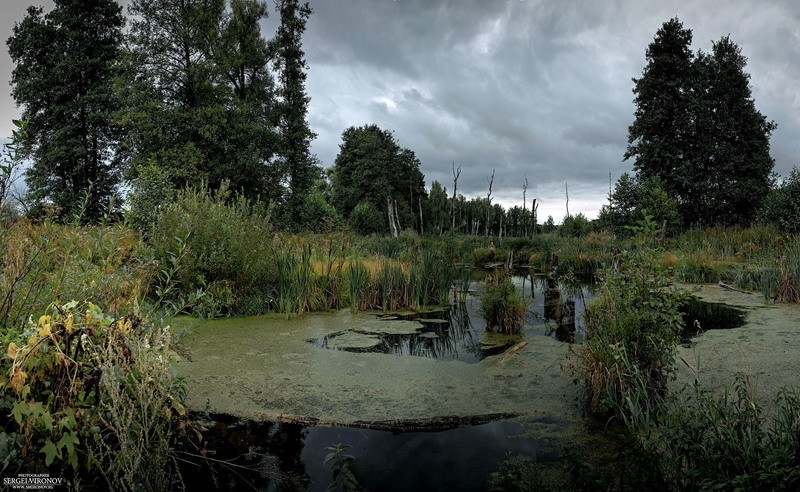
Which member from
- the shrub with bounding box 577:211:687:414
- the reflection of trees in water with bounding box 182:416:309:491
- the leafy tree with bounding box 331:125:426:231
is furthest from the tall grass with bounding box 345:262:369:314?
the leafy tree with bounding box 331:125:426:231

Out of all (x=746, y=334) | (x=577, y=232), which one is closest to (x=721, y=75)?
(x=577, y=232)

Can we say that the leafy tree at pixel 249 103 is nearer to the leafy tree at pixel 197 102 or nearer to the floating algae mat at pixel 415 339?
the leafy tree at pixel 197 102

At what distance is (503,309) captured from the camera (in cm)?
665

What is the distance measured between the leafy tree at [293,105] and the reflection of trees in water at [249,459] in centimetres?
2161

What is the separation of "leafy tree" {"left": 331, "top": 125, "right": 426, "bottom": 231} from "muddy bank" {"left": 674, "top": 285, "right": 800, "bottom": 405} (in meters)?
32.6

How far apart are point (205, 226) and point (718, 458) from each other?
6834mm

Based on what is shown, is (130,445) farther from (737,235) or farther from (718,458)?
(737,235)

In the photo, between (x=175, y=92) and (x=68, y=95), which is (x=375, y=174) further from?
(x=68, y=95)

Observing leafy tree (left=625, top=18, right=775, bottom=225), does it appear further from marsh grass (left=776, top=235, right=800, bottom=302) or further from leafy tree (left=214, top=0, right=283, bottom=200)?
leafy tree (left=214, top=0, right=283, bottom=200)

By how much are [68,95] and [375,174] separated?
2355 centimetres

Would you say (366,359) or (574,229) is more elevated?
(574,229)

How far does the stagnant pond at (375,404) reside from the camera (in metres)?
2.88

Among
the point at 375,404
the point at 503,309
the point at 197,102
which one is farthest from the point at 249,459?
the point at 197,102

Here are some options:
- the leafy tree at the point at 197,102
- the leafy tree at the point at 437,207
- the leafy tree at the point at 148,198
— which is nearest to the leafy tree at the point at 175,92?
the leafy tree at the point at 197,102
